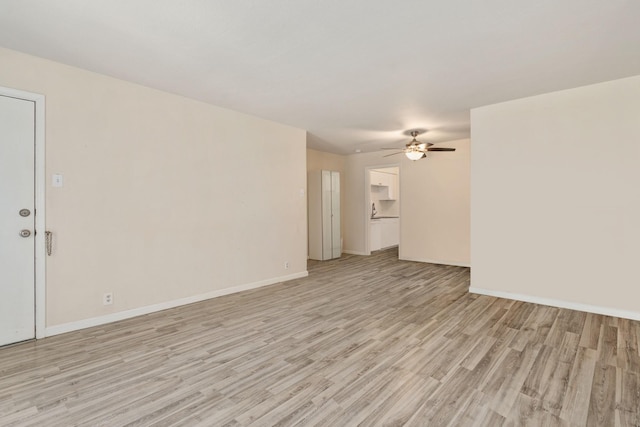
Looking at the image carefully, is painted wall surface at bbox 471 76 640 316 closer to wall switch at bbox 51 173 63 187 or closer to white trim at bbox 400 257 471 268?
white trim at bbox 400 257 471 268

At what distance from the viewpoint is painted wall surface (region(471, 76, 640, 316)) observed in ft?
11.1

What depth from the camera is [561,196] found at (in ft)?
12.3

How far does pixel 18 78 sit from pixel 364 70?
3.27 metres

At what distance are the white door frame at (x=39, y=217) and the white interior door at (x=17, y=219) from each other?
1.1 inches

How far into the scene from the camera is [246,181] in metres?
4.59

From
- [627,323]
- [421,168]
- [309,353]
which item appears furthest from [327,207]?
[627,323]

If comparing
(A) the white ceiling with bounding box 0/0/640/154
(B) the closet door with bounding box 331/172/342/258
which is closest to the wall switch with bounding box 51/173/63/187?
(A) the white ceiling with bounding box 0/0/640/154

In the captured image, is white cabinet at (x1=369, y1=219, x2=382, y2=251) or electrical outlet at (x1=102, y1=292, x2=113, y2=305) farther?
white cabinet at (x1=369, y1=219, x2=382, y2=251)

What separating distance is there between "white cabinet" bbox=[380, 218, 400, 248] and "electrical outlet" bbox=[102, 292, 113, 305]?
6638 mm

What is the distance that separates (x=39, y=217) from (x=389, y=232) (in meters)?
7.78

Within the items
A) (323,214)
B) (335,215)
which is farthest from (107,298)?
(335,215)

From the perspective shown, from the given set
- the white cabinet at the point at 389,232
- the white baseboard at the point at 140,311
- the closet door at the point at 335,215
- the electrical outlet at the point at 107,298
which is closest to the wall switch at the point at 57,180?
the electrical outlet at the point at 107,298

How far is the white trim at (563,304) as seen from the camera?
3.37 metres

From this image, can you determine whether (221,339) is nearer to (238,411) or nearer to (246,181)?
(238,411)
